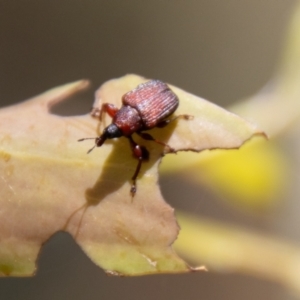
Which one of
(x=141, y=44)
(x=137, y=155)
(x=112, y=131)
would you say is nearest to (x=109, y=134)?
(x=112, y=131)

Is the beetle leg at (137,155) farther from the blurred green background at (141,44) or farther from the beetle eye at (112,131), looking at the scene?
the blurred green background at (141,44)

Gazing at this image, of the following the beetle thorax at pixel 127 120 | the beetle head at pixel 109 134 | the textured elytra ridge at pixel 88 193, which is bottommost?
the textured elytra ridge at pixel 88 193

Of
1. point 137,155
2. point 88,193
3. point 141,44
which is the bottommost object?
point 88,193

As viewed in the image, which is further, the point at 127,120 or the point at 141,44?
the point at 141,44

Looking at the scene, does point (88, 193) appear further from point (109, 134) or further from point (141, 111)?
point (141, 111)

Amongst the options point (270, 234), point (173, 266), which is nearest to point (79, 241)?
point (173, 266)

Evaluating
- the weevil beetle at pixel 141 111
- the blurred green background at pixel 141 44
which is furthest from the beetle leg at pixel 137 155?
the blurred green background at pixel 141 44

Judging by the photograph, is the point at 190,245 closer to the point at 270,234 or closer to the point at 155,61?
the point at 270,234

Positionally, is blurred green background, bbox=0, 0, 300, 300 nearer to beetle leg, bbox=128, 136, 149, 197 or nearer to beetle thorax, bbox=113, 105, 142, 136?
beetle thorax, bbox=113, 105, 142, 136
